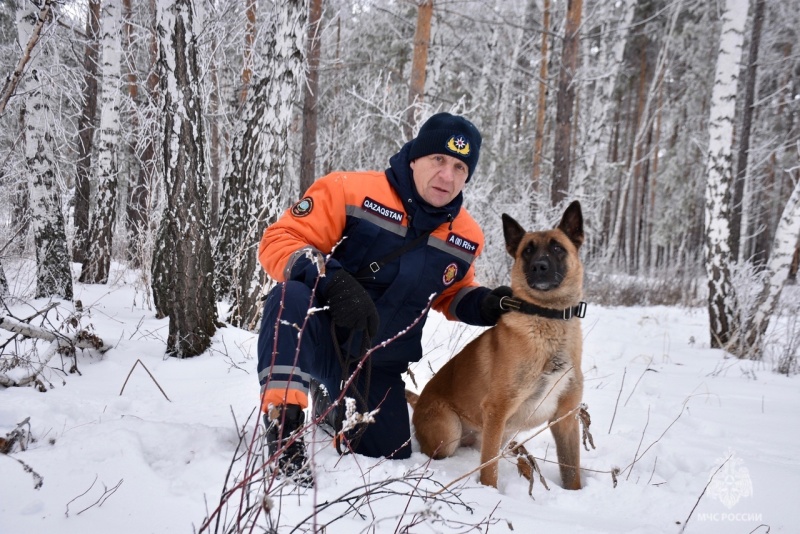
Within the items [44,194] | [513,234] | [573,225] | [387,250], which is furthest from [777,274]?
[44,194]

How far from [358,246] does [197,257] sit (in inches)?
58.7

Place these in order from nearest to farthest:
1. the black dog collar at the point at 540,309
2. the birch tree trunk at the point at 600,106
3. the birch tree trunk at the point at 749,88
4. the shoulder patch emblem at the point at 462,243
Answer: the black dog collar at the point at 540,309
the shoulder patch emblem at the point at 462,243
the birch tree trunk at the point at 749,88
the birch tree trunk at the point at 600,106

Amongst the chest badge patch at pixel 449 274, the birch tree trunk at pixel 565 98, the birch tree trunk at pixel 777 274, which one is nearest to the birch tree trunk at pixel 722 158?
the birch tree trunk at pixel 777 274

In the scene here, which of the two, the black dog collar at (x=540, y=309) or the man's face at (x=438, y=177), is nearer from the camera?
the black dog collar at (x=540, y=309)

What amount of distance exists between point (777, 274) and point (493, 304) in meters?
4.62

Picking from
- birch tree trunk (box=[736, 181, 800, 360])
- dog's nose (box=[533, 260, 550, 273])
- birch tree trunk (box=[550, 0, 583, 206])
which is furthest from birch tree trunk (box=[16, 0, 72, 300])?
birch tree trunk (box=[736, 181, 800, 360])

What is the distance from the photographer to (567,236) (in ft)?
8.96

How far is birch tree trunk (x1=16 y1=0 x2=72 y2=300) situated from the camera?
4.99m

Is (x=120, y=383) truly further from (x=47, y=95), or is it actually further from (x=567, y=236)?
(x=47, y=95)

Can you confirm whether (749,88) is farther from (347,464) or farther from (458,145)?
(347,464)

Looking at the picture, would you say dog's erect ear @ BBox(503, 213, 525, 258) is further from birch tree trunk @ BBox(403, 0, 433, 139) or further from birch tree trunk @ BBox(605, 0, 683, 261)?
birch tree trunk @ BBox(605, 0, 683, 261)

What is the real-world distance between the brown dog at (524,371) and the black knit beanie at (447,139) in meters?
0.49

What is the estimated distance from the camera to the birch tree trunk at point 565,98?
7.06 meters

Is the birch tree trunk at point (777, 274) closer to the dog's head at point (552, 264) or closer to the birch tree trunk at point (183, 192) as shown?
the dog's head at point (552, 264)
